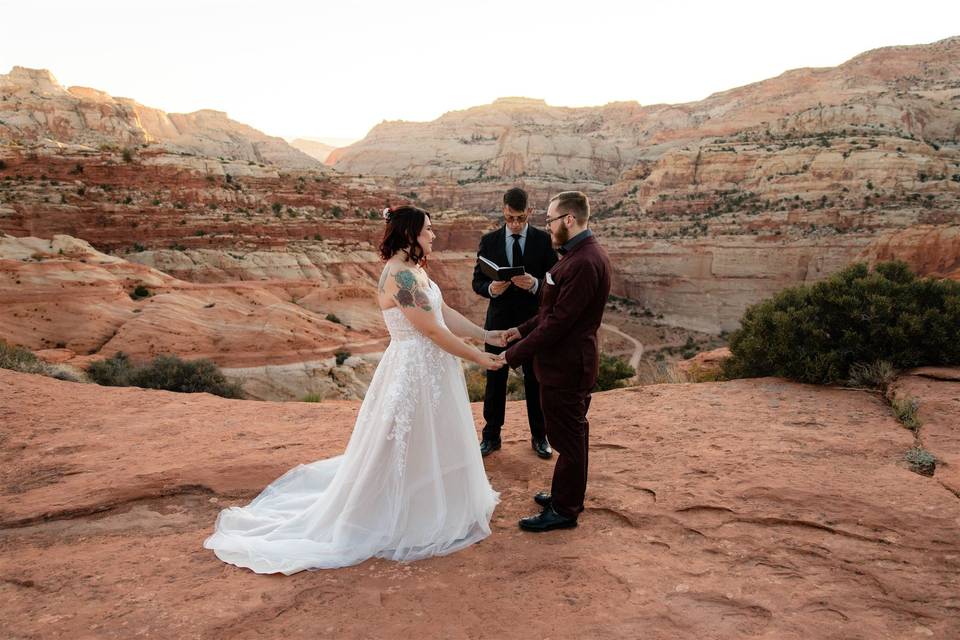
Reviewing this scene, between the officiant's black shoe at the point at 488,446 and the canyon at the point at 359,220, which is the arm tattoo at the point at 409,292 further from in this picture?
the canyon at the point at 359,220

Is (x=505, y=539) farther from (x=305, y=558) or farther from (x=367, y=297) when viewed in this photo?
(x=367, y=297)

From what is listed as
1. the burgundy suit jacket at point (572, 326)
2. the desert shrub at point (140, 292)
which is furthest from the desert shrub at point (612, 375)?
the desert shrub at point (140, 292)

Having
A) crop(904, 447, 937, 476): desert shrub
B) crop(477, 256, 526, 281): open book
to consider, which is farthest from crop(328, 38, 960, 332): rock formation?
crop(477, 256, 526, 281): open book

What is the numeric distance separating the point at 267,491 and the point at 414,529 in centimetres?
146

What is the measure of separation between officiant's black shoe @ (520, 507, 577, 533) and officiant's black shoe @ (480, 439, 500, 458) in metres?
1.45

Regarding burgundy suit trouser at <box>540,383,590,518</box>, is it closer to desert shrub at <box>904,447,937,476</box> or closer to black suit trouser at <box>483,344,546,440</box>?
black suit trouser at <box>483,344,546,440</box>

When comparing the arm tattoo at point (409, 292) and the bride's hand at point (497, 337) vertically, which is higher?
the arm tattoo at point (409, 292)

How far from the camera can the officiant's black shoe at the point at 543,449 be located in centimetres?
521

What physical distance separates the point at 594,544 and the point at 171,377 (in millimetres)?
12229

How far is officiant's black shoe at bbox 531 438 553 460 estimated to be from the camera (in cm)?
521

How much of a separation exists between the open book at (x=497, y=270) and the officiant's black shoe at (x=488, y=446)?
1471mm

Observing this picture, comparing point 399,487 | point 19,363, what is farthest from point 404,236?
point 19,363

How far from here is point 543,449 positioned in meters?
5.23

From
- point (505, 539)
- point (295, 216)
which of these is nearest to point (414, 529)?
point (505, 539)
